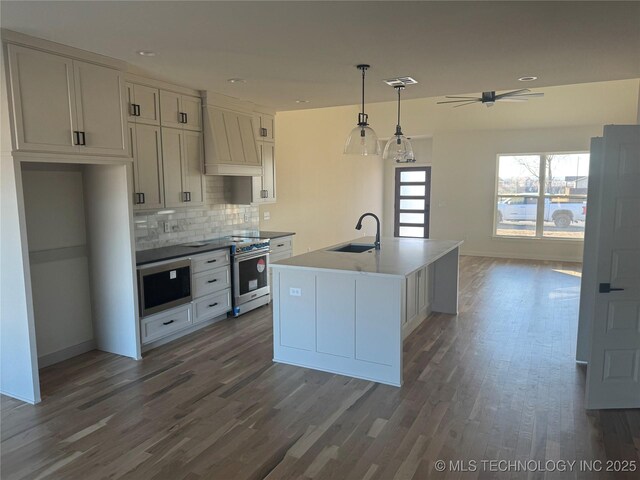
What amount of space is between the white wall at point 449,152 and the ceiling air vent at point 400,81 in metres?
2.89

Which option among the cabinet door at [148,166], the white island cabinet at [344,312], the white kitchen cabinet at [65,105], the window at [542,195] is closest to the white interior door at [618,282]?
the white island cabinet at [344,312]

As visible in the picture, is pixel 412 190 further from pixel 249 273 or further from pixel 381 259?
pixel 381 259

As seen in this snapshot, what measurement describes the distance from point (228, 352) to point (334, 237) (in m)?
5.01

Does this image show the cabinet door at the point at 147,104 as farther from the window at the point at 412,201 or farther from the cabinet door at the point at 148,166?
the window at the point at 412,201

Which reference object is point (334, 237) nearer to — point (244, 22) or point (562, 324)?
point (562, 324)

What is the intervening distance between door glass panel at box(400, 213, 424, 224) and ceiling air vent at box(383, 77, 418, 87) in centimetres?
736

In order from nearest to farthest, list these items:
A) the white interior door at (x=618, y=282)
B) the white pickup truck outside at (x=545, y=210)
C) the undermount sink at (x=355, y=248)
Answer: the white interior door at (x=618, y=282), the undermount sink at (x=355, y=248), the white pickup truck outside at (x=545, y=210)

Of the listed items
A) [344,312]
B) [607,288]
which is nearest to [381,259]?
[344,312]

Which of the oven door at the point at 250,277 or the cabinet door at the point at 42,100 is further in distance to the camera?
the oven door at the point at 250,277

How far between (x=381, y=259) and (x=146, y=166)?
251 centimetres

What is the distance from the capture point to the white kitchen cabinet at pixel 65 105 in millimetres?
3162

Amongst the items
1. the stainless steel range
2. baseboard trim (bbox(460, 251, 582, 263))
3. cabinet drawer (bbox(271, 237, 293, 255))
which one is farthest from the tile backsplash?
baseboard trim (bbox(460, 251, 582, 263))

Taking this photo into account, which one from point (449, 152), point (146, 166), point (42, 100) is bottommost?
point (146, 166)

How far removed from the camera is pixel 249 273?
5.56 meters
